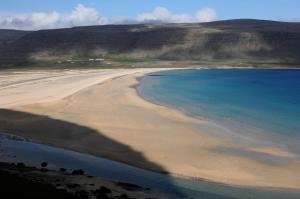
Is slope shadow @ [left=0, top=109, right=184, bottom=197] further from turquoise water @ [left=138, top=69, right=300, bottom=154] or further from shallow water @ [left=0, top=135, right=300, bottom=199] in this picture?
turquoise water @ [left=138, top=69, right=300, bottom=154]

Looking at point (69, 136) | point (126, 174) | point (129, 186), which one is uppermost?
point (69, 136)

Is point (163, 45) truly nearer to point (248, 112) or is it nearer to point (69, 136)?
point (248, 112)

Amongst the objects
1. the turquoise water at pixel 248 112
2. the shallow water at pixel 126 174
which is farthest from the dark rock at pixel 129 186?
the turquoise water at pixel 248 112

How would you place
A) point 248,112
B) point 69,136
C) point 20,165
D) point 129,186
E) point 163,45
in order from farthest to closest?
point 163,45, point 248,112, point 69,136, point 20,165, point 129,186

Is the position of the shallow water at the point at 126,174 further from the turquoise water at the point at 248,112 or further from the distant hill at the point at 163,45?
the distant hill at the point at 163,45

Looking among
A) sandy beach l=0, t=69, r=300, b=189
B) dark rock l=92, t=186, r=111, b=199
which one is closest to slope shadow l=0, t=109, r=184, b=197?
sandy beach l=0, t=69, r=300, b=189

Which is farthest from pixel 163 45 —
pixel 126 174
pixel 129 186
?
pixel 129 186

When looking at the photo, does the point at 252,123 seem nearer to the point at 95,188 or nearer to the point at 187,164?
the point at 187,164
